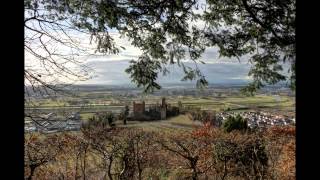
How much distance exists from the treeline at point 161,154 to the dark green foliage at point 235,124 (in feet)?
1.92

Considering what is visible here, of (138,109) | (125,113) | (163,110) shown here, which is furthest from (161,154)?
(163,110)

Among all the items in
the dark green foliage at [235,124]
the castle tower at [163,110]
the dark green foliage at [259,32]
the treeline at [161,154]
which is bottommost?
the treeline at [161,154]

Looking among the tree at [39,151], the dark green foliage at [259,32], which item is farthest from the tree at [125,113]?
the dark green foliage at [259,32]

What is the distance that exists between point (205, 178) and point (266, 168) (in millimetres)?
1709

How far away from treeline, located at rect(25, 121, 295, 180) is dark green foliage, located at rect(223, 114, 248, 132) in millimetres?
585

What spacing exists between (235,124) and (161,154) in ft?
9.87

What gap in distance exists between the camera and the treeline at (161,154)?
34.8 ft

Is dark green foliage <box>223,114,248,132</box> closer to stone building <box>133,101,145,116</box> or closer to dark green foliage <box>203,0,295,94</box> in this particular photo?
stone building <box>133,101,145,116</box>

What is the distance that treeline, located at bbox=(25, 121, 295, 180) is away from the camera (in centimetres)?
1062

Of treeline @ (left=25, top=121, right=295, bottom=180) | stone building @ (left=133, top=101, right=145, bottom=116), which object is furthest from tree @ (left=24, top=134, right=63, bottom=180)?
stone building @ (left=133, top=101, right=145, bottom=116)

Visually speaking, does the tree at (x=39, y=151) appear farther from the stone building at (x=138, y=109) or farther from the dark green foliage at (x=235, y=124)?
the dark green foliage at (x=235, y=124)
